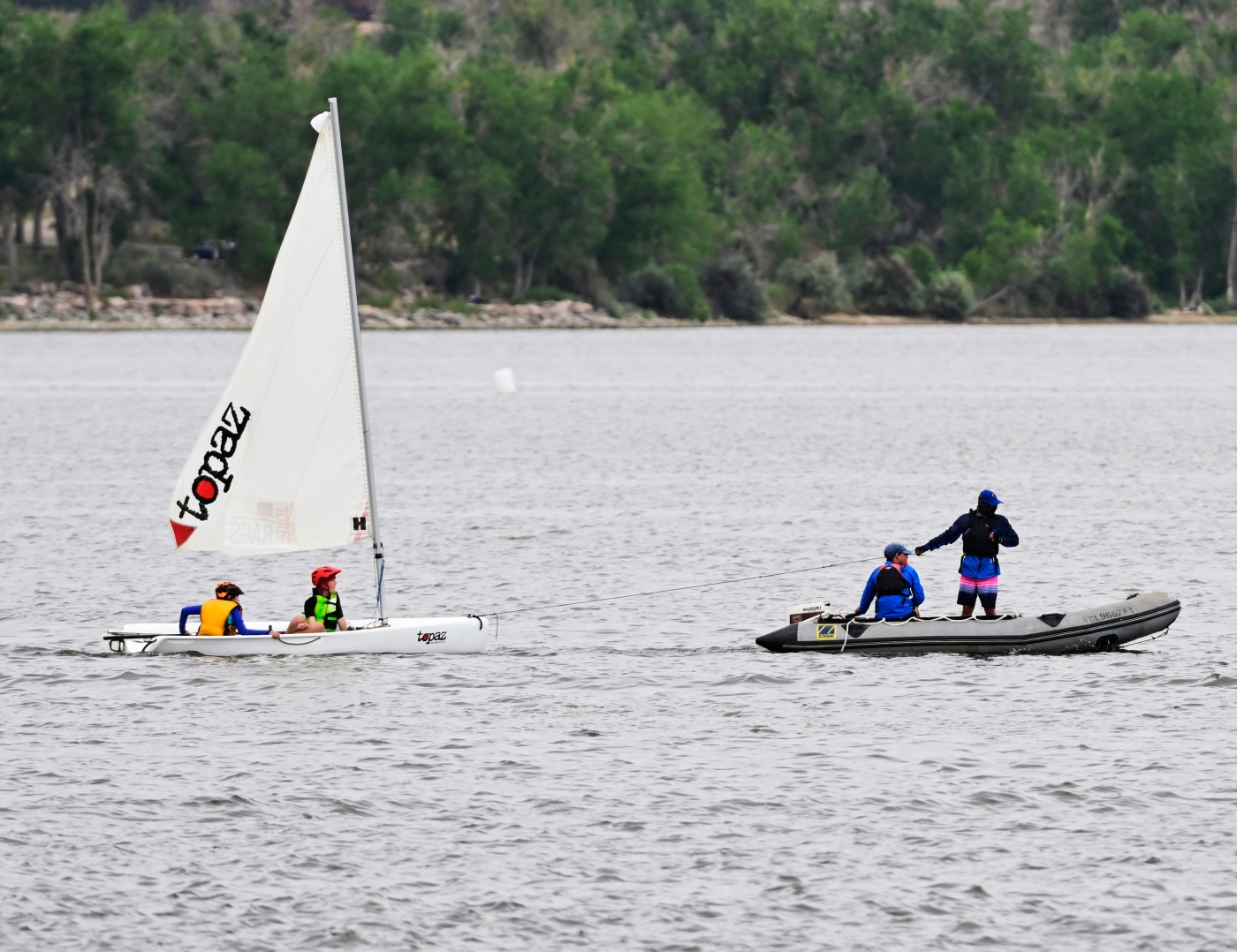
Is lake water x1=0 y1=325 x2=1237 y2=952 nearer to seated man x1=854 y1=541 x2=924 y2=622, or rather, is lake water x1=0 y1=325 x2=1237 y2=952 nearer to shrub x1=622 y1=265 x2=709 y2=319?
seated man x1=854 y1=541 x2=924 y2=622

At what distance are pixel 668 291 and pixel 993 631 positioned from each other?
157486mm

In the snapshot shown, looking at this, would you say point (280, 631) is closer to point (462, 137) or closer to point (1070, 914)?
Answer: point (1070, 914)

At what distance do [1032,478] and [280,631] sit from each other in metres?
39.1

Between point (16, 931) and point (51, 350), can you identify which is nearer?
point (16, 931)

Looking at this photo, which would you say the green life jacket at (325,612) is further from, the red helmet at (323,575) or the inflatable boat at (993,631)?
the inflatable boat at (993,631)

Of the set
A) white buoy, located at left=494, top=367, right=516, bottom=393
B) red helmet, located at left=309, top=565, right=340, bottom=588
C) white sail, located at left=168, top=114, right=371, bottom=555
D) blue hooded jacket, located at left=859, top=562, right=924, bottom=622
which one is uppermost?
white sail, located at left=168, top=114, right=371, bottom=555

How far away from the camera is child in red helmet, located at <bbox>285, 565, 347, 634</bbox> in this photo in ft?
111

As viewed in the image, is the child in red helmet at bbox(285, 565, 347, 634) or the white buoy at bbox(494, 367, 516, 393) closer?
the child in red helmet at bbox(285, 565, 347, 634)

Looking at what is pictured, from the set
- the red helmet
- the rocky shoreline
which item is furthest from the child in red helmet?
the rocky shoreline

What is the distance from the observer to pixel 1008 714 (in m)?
31.0

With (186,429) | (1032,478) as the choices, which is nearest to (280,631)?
(1032,478)

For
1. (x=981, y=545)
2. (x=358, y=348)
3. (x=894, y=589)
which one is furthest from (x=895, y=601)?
(x=358, y=348)

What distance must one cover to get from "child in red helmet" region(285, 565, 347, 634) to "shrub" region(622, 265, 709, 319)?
155 m

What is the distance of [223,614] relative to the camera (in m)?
34.1
